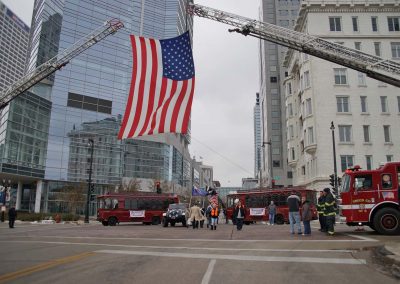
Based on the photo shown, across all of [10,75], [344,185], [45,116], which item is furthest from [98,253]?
[10,75]

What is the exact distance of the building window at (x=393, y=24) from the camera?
4969 centimetres

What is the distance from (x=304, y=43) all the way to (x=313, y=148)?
75.4ft

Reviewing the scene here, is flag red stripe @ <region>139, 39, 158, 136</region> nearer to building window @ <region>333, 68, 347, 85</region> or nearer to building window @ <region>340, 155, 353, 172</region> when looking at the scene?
building window @ <region>340, 155, 353, 172</region>

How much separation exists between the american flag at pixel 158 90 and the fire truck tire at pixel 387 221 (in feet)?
29.3

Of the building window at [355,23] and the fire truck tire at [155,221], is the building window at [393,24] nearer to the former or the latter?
the building window at [355,23]

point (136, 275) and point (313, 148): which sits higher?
point (313, 148)

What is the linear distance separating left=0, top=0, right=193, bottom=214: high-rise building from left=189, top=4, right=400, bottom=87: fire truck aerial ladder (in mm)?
45754

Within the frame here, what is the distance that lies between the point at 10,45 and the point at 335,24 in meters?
179

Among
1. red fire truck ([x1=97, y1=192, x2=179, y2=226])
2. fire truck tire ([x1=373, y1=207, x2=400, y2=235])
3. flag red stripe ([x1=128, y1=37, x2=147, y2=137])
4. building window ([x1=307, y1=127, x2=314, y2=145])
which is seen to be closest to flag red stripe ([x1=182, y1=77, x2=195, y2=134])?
flag red stripe ([x1=128, y1=37, x2=147, y2=137])

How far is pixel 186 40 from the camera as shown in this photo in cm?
1950

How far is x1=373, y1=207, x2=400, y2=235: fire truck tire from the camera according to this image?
1440 cm

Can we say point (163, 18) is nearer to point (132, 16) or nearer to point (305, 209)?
point (132, 16)

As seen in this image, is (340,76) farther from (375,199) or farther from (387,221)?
(387,221)

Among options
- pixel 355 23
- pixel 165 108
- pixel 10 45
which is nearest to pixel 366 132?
pixel 355 23
